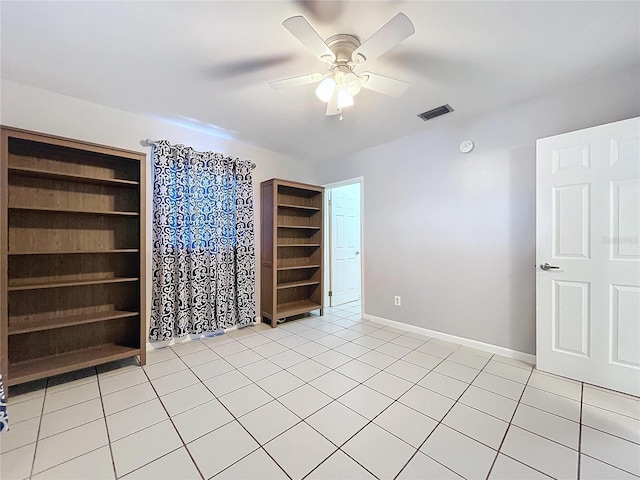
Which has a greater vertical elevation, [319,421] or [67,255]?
[67,255]

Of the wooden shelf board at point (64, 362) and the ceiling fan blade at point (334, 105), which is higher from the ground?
the ceiling fan blade at point (334, 105)

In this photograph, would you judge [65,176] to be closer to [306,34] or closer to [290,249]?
[306,34]

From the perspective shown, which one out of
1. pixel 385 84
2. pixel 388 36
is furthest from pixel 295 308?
pixel 388 36

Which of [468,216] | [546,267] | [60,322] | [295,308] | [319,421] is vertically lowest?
[319,421]

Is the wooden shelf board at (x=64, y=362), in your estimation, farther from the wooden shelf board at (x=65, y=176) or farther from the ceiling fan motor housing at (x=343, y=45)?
the ceiling fan motor housing at (x=343, y=45)

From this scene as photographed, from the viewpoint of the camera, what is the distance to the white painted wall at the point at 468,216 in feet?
7.85

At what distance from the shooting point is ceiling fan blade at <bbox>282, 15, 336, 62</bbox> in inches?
52.2

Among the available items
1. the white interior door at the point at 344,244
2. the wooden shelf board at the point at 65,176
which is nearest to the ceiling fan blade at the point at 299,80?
the wooden shelf board at the point at 65,176

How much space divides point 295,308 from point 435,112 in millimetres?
2919

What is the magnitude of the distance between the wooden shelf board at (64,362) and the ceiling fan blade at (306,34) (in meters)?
2.76

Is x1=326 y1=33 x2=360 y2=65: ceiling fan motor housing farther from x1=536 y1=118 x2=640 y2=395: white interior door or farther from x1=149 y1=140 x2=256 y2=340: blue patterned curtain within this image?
x1=149 y1=140 x2=256 y2=340: blue patterned curtain

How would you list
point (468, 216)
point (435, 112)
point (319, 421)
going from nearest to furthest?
point (319, 421)
point (435, 112)
point (468, 216)

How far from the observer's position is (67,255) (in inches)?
93.4

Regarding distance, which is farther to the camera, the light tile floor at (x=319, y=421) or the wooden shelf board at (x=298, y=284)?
the wooden shelf board at (x=298, y=284)
